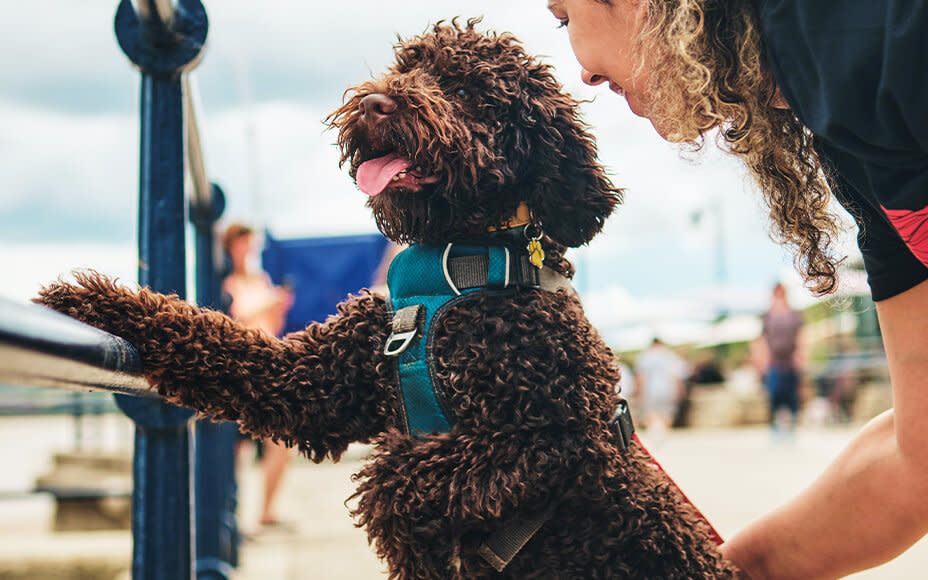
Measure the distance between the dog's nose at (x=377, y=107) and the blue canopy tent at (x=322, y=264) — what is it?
5.44m

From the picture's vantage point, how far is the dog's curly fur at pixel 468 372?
1401 millimetres

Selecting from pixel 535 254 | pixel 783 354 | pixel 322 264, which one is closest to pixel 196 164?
pixel 535 254

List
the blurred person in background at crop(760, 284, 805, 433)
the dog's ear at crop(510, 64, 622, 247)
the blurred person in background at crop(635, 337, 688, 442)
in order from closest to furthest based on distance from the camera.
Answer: the dog's ear at crop(510, 64, 622, 247) < the blurred person in background at crop(760, 284, 805, 433) < the blurred person in background at crop(635, 337, 688, 442)

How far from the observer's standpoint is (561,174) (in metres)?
1.64

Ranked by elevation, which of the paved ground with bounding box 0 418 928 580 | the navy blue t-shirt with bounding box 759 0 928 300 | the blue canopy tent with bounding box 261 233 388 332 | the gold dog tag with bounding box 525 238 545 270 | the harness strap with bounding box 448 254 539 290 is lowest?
the paved ground with bounding box 0 418 928 580

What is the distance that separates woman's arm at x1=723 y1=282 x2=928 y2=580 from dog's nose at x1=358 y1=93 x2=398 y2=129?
1002 millimetres

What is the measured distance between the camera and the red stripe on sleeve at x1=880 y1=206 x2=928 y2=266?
1159mm

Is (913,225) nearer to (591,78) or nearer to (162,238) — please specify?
(591,78)

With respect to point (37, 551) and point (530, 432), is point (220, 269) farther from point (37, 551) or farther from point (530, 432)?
point (530, 432)

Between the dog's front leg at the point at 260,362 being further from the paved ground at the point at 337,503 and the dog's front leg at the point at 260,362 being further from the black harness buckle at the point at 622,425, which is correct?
the black harness buckle at the point at 622,425

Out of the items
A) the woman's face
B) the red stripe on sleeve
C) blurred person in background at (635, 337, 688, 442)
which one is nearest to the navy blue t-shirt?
the red stripe on sleeve

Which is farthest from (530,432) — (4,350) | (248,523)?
(248,523)

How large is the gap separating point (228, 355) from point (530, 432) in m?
0.54

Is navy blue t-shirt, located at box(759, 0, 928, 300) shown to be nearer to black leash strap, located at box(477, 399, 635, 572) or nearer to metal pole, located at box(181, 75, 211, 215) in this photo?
black leash strap, located at box(477, 399, 635, 572)
